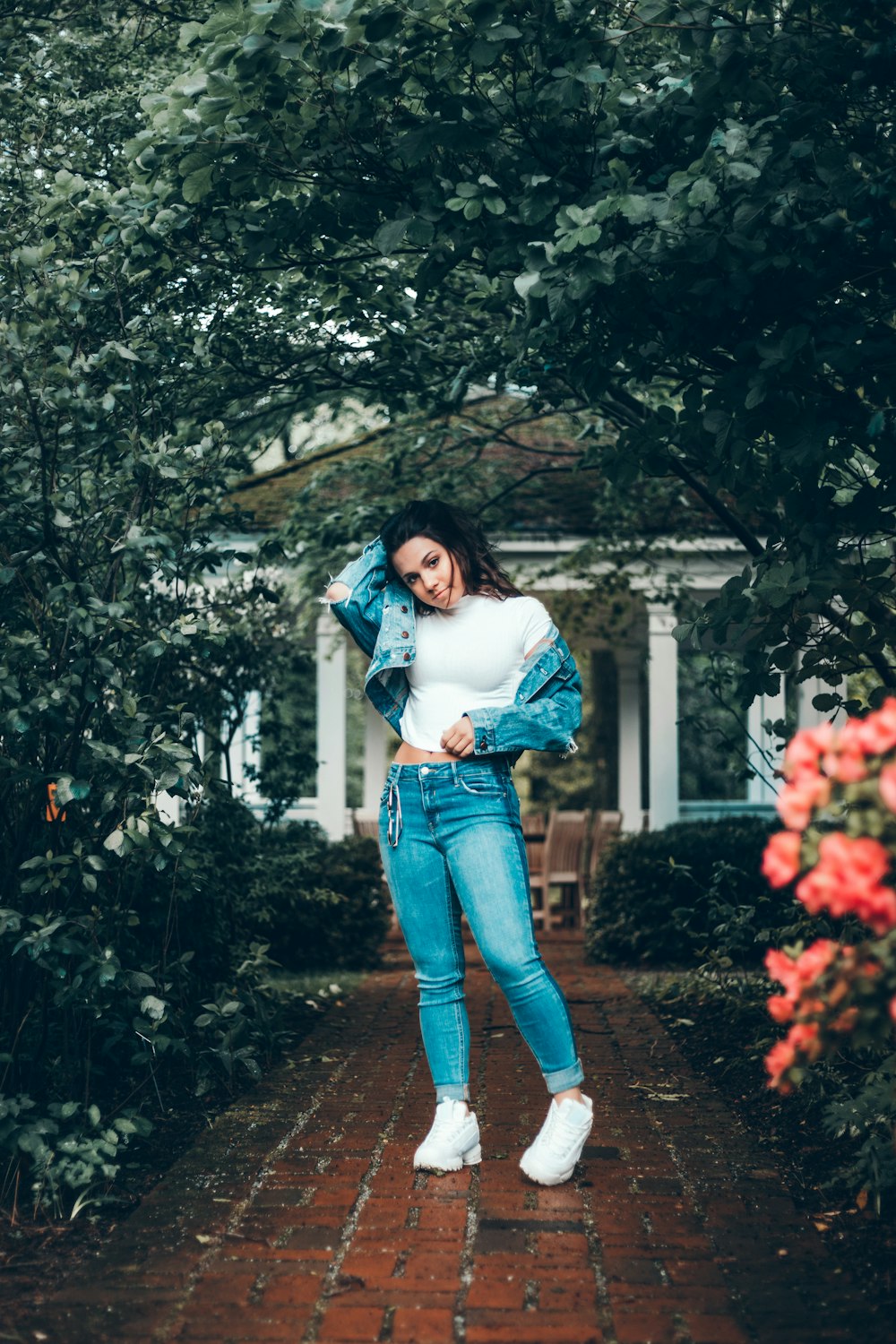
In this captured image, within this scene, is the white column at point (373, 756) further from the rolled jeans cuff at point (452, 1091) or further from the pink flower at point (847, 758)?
the pink flower at point (847, 758)

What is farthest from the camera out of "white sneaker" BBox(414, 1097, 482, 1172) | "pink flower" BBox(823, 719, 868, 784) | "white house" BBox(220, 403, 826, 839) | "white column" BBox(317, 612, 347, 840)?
"white column" BBox(317, 612, 347, 840)

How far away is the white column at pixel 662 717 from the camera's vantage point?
10.7m

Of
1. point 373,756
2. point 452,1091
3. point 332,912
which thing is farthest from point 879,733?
point 373,756

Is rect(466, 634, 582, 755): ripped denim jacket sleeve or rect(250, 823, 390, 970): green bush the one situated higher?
rect(466, 634, 582, 755): ripped denim jacket sleeve

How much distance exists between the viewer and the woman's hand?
3525mm

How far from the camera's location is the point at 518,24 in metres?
3.62

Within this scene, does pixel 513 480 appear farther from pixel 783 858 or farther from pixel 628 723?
pixel 783 858

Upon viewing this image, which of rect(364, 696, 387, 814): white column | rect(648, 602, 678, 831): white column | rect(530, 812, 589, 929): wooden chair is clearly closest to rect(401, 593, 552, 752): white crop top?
rect(648, 602, 678, 831): white column

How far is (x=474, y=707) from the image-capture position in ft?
11.9

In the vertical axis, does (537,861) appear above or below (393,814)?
below

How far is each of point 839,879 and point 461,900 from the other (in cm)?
173

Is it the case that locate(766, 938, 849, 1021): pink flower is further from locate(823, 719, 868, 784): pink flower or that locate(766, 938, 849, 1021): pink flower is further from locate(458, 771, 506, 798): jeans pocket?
locate(458, 771, 506, 798): jeans pocket

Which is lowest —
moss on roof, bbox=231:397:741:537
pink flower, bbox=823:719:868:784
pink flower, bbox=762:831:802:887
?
pink flower, bbox=762:831:802:887

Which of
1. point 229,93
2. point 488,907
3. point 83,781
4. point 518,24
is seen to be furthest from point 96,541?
point 518,24
